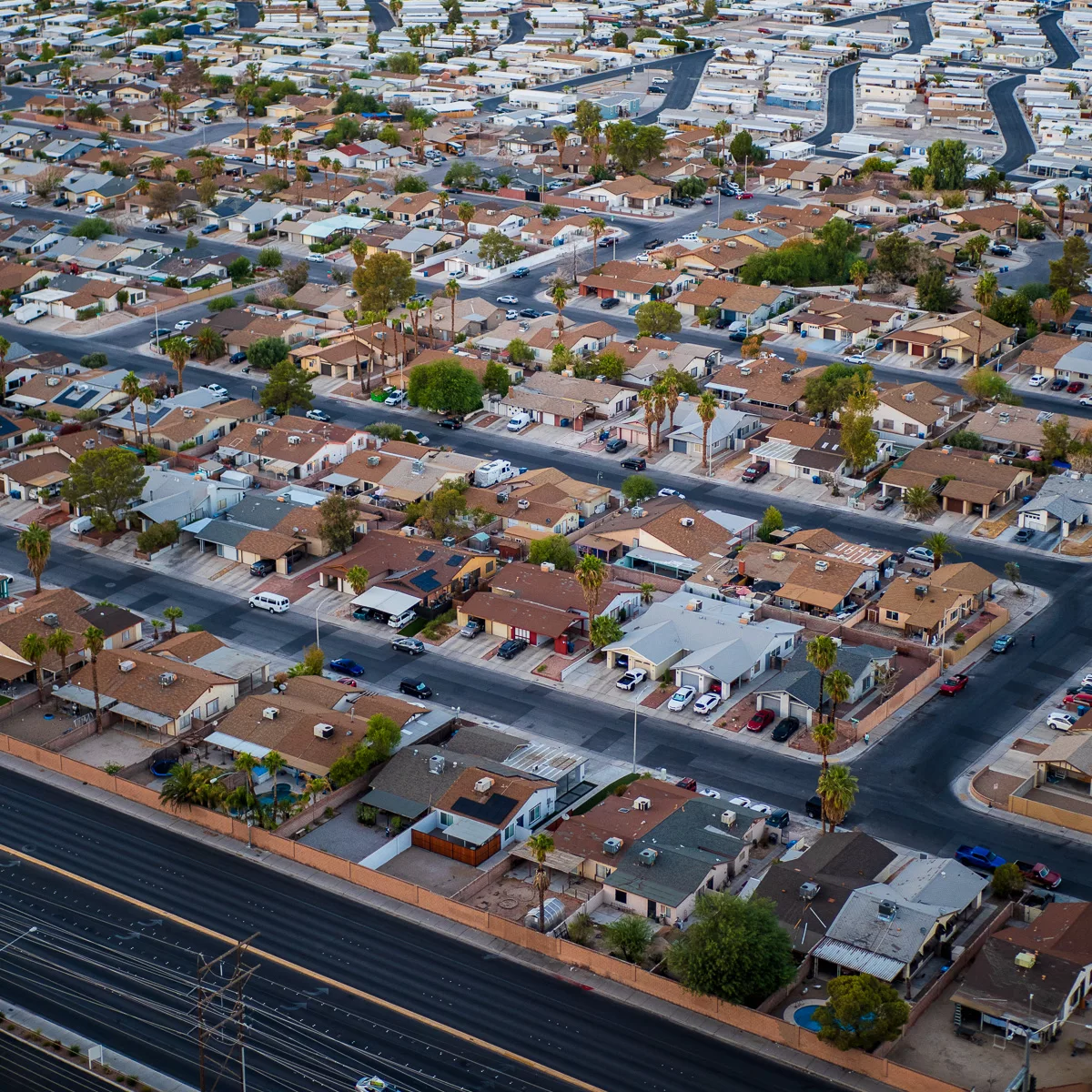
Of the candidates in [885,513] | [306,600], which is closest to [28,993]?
[306,600]

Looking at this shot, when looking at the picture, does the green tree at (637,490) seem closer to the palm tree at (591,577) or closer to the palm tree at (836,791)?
the palm tree at (591,577)

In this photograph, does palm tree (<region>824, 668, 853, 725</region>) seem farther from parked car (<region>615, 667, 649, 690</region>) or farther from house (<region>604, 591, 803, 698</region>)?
parked car (<region>615, 667, 649, 690</region>)

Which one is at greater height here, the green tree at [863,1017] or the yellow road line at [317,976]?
the green tree at [863,1017]

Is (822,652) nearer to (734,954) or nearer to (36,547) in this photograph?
(734,954)

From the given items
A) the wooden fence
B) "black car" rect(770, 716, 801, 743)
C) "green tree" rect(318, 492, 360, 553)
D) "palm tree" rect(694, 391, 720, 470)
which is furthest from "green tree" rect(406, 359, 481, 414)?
the wooden fence

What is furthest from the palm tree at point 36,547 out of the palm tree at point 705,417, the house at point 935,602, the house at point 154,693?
the house at point 935,602

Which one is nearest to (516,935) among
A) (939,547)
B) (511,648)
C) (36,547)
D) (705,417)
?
(511,648)
